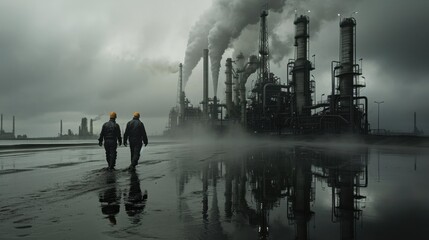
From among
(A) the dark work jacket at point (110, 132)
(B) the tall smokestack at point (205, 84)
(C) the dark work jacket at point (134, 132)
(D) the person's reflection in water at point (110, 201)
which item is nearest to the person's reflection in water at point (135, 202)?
(D) the person's reflection in water at point (110, 201)

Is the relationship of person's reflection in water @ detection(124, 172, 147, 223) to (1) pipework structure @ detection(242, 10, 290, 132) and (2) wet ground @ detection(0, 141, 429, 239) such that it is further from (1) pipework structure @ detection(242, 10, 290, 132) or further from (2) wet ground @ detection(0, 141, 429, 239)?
(1) pipework structure @ detection(242, 10, 290, 132)

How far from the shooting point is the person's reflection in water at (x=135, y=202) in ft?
15.7

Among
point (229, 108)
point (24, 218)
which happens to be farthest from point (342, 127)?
point (24, 218)

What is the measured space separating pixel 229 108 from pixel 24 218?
69.9 metres

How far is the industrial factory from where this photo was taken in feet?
154

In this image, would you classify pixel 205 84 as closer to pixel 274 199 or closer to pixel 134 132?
pixel 134 132

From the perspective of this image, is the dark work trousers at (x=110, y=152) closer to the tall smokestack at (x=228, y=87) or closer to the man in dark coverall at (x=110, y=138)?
the man in dark coverall at (x=110, y=138)

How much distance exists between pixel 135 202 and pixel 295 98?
161 feet

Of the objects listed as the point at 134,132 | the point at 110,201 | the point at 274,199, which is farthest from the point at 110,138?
the point at 274,199

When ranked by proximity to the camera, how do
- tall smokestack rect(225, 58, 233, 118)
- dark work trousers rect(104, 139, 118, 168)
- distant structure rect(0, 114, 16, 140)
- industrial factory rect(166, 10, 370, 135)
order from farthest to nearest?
distant structure rect(0, 114, 16, 140), tall smokestack rect(225, 58, 233, 118), industrial factory rect(166, 10, 370, 135), dark work trousers rect(104, 139, 118, 168)

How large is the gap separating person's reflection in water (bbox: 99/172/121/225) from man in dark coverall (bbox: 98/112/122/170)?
3144 mm

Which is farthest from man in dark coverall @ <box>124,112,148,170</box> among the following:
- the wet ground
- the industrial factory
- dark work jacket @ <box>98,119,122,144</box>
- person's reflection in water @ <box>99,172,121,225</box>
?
the industrial factory

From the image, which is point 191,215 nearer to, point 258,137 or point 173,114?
point 258,137

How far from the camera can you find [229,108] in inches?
2916
